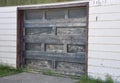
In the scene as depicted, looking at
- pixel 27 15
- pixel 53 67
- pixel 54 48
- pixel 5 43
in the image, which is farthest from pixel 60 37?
pixel 5 43

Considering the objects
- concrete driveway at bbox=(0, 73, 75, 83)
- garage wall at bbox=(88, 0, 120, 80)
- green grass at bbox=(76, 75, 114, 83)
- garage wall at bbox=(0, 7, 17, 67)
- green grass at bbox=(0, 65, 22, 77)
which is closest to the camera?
garage wall at bbox=(88, 0, 120, 80)

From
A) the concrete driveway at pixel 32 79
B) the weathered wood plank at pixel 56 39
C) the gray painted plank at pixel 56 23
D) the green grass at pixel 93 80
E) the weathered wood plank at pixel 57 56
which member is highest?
the gray painted plank at pixel 56 23

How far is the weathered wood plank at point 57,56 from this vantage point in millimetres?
7919

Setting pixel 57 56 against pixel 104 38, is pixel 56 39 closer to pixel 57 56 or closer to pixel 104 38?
pixel 57 56

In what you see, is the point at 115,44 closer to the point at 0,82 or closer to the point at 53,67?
the point at 53,67

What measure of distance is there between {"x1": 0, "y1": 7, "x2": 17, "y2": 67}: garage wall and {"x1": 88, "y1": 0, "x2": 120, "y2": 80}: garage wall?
295 centimetres

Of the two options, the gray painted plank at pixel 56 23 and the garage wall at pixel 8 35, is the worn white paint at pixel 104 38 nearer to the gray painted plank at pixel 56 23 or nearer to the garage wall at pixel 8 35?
the gray painted plank at pixel 56 23

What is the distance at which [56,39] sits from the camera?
8414mm

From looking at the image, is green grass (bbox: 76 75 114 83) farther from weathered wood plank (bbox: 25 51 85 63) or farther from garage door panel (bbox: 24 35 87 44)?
garage door panel (bbox: 24 35 87 44)

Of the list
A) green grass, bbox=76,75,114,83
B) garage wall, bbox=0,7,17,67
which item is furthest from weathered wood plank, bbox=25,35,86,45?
green grass, bbox=76,75,114,83

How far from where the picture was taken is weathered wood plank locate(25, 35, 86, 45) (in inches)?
312

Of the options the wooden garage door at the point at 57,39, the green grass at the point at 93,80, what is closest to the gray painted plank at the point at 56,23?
the wooden garage door at the point at 57,39

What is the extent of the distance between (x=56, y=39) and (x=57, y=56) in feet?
1.74

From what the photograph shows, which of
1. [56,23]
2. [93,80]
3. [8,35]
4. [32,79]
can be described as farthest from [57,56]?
[8,35]
